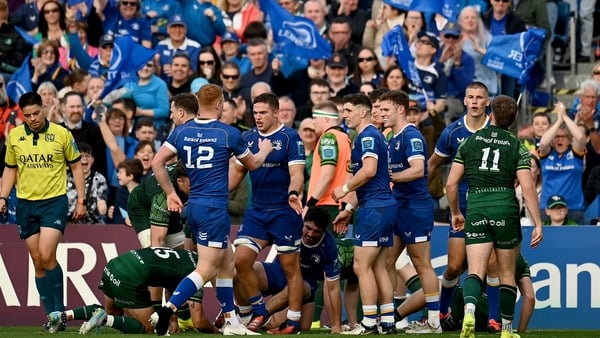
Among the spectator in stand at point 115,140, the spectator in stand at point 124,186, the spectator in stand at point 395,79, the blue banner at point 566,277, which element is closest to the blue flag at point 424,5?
the spectator in stand at point 395,79

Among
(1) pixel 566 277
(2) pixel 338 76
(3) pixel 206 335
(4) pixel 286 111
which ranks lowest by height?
(1) pixel 566 277

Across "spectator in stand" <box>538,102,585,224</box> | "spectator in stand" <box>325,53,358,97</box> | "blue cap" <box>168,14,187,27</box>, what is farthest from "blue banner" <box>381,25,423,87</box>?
"blue cap" <box>168,14,187,27</box>

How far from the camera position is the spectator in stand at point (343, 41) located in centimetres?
2383

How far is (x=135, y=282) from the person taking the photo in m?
16.2

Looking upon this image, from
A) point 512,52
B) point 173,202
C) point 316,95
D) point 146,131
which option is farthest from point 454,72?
point 173,202

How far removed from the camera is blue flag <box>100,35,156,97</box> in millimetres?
23078

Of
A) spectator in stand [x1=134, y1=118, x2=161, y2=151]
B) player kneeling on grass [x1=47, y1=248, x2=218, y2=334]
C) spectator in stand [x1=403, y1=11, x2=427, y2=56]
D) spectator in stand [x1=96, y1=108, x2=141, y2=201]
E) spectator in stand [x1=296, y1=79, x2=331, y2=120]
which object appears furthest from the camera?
spectator in stand [x1=403, y1=11, x2=427, y2=56]

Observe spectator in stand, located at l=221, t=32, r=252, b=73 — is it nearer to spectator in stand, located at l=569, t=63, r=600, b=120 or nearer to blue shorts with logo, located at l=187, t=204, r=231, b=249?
spectator in stand, located at l=569, t=63, r=600, b=120

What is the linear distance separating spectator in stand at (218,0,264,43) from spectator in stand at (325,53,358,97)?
9.24ft

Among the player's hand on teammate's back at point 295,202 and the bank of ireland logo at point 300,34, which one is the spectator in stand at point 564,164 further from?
the player's hand on teammate's back at point 295,202

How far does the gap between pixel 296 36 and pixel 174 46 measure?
2139mm

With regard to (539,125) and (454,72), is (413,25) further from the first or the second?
(539,125)

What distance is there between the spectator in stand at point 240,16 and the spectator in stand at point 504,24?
3.82 meters

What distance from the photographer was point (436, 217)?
21312mm
